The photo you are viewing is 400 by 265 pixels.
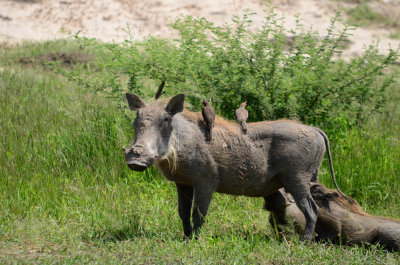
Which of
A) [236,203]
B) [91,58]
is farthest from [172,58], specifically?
[91,58]

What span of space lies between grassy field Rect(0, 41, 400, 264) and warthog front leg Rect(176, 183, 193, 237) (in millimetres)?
126

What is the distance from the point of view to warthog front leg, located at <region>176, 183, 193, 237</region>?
5086mm

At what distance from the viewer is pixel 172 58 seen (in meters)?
6.84

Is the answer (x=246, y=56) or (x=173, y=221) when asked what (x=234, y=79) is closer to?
(x=246, y=56)

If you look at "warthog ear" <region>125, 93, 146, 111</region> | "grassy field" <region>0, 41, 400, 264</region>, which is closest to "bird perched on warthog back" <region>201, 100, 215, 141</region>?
"warthog ear" <region>125, 93, 146, 111</region>

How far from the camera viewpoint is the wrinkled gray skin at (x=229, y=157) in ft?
15.4

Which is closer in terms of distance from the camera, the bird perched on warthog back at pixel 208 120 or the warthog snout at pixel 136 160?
the warthog snout at pixel 136 160

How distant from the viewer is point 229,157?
492cm

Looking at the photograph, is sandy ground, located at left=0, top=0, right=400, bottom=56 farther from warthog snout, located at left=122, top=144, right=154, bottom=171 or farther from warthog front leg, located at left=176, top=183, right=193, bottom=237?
warthog snout, located at left=122, top=144, right=154, bottom=171

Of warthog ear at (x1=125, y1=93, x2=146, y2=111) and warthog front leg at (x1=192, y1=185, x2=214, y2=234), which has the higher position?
warthog ear at (x1=125, y1=93, x2=146, y2=111)

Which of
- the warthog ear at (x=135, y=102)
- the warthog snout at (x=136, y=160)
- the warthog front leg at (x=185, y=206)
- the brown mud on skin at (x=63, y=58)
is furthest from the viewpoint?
the brown mud on skin at (x=63, y=58)

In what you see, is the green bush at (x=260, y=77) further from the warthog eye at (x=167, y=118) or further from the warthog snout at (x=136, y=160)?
the warthog snout at (x=136, y=160)

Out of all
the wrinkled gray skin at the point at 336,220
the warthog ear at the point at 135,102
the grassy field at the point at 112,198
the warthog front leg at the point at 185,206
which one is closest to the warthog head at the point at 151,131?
the warthog ear at the point at 135,102

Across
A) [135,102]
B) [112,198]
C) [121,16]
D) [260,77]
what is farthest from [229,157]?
[121,16]
